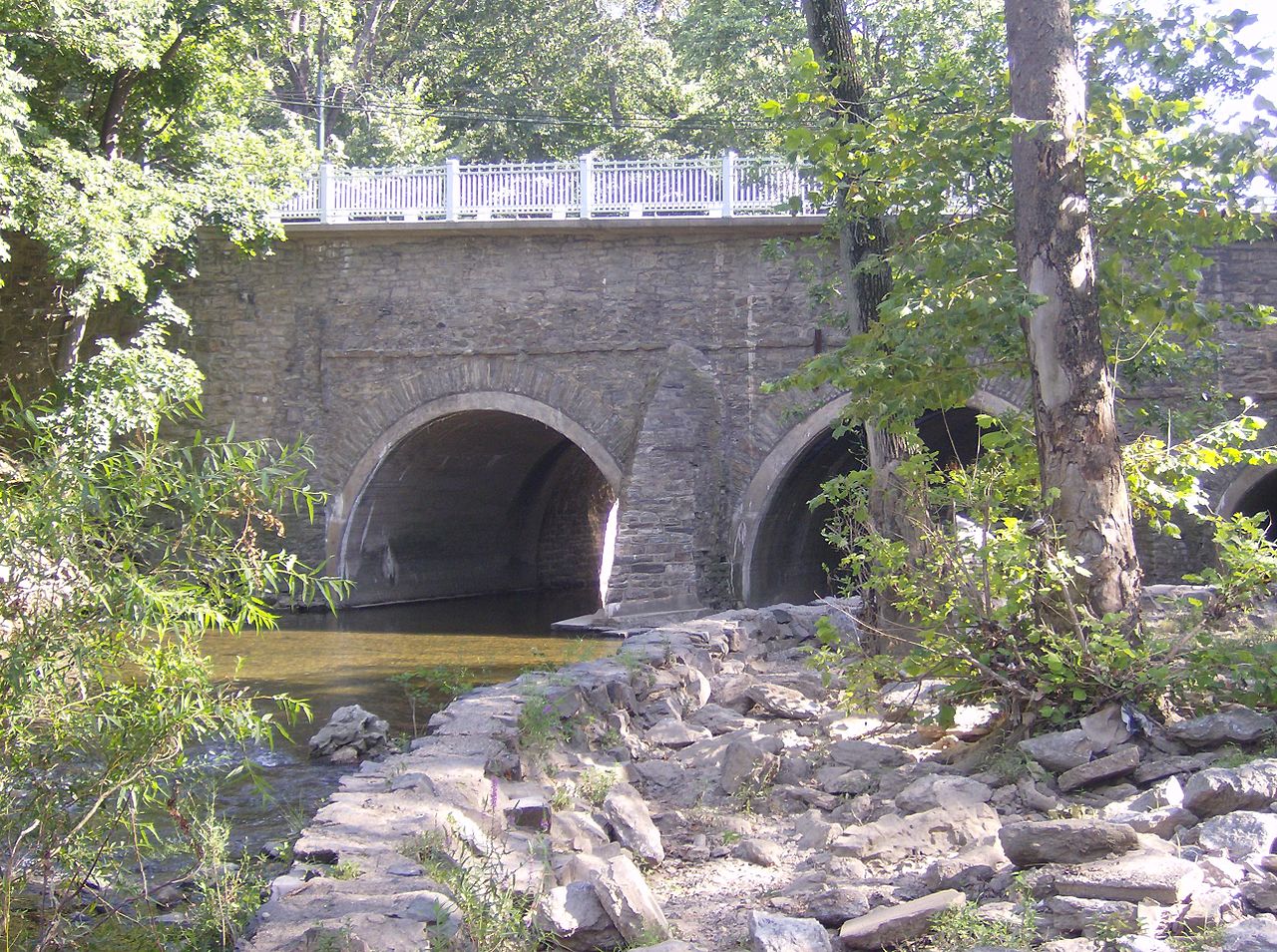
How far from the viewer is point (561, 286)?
44.8 ft

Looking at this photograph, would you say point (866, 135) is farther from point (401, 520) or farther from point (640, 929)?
point (401, 520)

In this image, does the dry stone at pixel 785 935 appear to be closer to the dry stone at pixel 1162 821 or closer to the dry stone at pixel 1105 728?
the dry stone at pixel 1162 821

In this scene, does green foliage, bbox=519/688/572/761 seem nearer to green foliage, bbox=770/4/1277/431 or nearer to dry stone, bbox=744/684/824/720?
dry stone, bbox=744/684/824/720

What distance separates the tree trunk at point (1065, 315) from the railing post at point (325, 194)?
35.2 feet

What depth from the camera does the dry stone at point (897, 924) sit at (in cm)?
291

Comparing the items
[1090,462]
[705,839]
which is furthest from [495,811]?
[1090,462]

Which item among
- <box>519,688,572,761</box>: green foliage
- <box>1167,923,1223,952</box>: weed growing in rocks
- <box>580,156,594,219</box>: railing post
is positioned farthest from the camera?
<box>580,156,594,219</box>: railing post

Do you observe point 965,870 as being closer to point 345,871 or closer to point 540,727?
point 345,871

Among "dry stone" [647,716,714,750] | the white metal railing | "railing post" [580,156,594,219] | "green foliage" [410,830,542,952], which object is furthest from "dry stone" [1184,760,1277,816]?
"railing post" [580,156,594,219]

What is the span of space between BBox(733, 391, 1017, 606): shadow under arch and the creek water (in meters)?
2.26

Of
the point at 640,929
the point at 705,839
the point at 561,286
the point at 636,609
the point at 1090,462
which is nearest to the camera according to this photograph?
the point at 640,929

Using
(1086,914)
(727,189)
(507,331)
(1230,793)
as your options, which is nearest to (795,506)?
(727,189)

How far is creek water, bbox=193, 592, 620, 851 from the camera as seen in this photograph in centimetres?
552

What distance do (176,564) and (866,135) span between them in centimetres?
321
